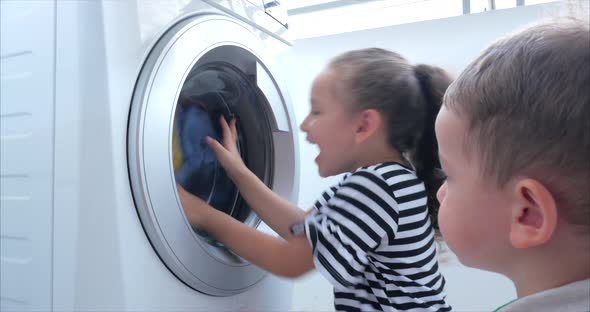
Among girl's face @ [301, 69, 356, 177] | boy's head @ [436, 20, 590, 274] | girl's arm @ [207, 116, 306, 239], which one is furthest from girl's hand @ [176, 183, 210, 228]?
boy's head @ [436, 20, 590, 274]

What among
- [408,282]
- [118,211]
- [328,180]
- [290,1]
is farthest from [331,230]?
[290,1]

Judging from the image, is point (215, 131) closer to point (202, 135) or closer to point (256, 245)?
point (202, 135)

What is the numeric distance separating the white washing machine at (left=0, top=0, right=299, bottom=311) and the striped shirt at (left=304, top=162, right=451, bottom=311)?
20cm

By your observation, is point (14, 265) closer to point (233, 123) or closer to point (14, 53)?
point (14, 53)

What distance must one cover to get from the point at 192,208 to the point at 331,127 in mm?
338

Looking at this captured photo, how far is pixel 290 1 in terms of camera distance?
1.77 m

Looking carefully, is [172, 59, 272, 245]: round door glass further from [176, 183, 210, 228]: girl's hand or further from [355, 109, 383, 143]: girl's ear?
[355, 109, 383, 143]: girl's ear

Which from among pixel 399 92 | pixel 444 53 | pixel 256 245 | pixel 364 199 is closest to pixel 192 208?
pixel 256 245

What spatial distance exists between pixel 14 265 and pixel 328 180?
1.11 metres

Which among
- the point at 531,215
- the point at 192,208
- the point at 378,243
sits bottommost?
the point at 378,243

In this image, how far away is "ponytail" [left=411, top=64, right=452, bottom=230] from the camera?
0.99m

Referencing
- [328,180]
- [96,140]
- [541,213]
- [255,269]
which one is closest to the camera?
[541,213]

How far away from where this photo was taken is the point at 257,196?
3.09ft

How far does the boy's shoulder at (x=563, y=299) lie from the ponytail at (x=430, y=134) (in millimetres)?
562
